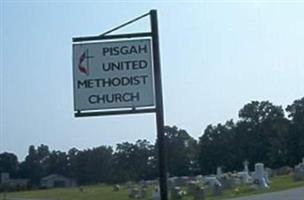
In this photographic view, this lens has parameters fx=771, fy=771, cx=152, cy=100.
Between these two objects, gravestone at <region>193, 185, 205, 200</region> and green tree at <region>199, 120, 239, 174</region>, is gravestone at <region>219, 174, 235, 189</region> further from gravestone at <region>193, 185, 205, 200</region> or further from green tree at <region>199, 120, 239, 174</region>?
green tree at <region>199, 120, 239, 174</region>

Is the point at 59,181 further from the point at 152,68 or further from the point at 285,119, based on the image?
the point at 152,68

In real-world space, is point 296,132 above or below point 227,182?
above

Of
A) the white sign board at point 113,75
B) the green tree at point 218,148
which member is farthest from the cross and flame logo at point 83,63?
the green tree at point 218,148

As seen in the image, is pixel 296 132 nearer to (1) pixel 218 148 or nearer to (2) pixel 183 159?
(1) pixel 218 148

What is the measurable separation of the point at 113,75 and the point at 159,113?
0.75 metres

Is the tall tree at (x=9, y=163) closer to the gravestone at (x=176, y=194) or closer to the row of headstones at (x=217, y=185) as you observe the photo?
the row of headstones at (x=217, y=185)

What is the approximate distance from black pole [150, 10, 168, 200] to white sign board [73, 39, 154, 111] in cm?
8

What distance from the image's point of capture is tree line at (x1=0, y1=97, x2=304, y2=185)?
408 ft

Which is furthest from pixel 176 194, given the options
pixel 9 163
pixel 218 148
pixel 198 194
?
pixel 9 163

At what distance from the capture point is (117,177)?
154 m

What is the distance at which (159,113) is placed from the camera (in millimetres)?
9586

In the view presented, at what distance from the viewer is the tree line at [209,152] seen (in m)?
124

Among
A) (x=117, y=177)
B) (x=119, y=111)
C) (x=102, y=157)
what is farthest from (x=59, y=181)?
(x=119, y=111)

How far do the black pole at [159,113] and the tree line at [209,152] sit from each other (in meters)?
92.2
